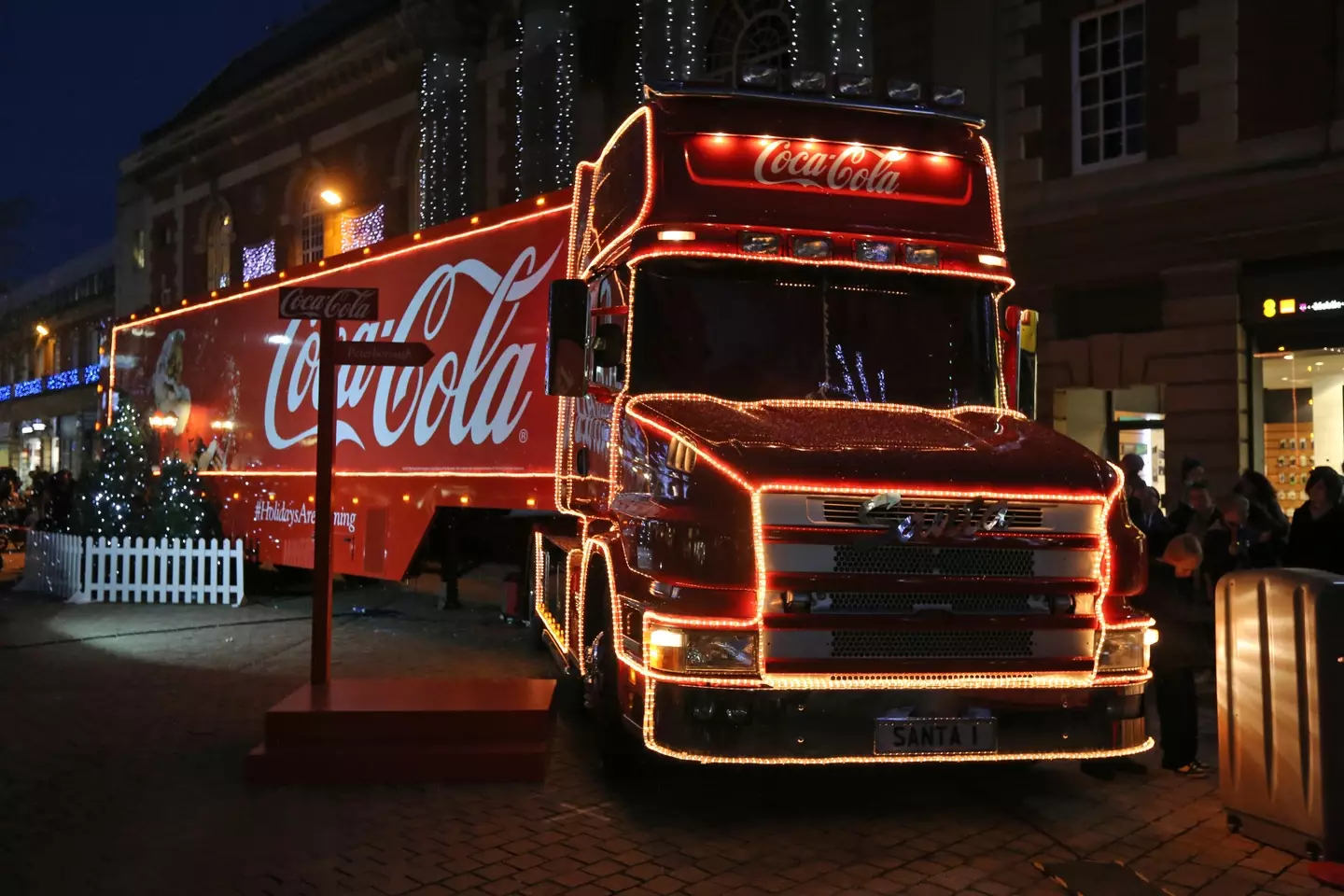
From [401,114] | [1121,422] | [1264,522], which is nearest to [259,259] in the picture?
[401,114]

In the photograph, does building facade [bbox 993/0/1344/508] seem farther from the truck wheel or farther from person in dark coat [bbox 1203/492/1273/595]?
the truck wheel

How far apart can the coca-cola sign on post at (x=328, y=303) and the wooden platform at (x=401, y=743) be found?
8.20 feet

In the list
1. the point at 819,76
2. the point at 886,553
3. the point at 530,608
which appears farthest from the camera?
the point at 530,608

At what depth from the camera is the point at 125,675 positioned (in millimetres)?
9086

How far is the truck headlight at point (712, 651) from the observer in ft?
16.2

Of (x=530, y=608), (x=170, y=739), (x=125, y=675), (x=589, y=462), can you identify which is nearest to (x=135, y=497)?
(x=125, y=675)

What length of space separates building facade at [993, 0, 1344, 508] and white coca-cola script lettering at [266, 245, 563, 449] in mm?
7727

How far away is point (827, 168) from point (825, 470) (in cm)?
214

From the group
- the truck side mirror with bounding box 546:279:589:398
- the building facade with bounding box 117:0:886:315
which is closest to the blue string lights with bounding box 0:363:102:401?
the building facade with bounding box 117:0:886:315

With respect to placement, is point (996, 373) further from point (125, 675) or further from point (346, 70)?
point (346, 70)

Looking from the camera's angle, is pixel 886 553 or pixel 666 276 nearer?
pixel 886 553

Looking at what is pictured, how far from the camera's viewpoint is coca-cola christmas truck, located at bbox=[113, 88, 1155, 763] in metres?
4.95

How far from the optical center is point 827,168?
636 centimetres

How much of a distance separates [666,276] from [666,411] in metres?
0.79
